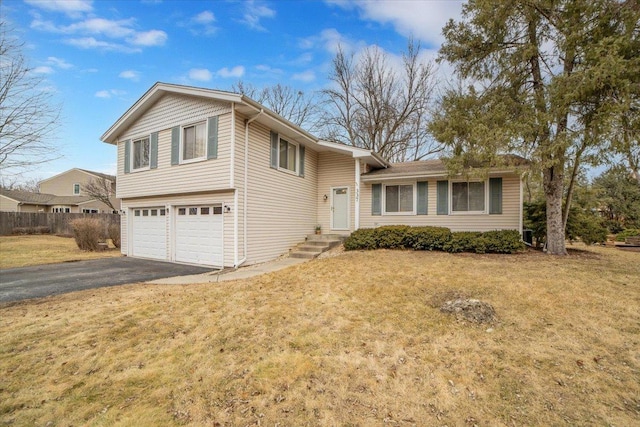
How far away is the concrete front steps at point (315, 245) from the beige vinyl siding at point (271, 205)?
0.43 m

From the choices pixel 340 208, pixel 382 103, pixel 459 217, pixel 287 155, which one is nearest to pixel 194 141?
pixel 287 155

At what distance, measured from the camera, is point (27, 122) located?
33.5 feet

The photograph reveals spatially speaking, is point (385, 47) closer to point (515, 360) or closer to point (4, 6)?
point (4, 6)

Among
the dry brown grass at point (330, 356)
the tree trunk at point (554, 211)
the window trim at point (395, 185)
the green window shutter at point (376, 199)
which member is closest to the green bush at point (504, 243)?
the tree trunk at point (554, 211)

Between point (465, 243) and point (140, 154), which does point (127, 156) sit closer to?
point (140, 154)

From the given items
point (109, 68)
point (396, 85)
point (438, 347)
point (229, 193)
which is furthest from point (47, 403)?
point (396, 85)

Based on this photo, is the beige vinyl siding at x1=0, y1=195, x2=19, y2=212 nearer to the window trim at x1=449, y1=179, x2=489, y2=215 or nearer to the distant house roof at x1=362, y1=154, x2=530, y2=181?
the distant house roof at x1=362, y1=154, x2=530, y2=181

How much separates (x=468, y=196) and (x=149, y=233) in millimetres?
12702

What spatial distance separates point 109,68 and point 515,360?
1659 centimetres

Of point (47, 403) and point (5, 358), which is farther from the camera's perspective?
point (5, 358)

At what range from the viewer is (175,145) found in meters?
10.6

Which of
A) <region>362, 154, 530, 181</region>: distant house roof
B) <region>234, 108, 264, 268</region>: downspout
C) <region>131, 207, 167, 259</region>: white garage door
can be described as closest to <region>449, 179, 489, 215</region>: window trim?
<region>362, 154, 530, 181</region>: distant house roof

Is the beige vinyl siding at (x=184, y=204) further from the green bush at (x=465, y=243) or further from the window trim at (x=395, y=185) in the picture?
the green bush at (x=465, y=243)

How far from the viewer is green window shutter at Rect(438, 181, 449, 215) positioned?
11.9 metres
